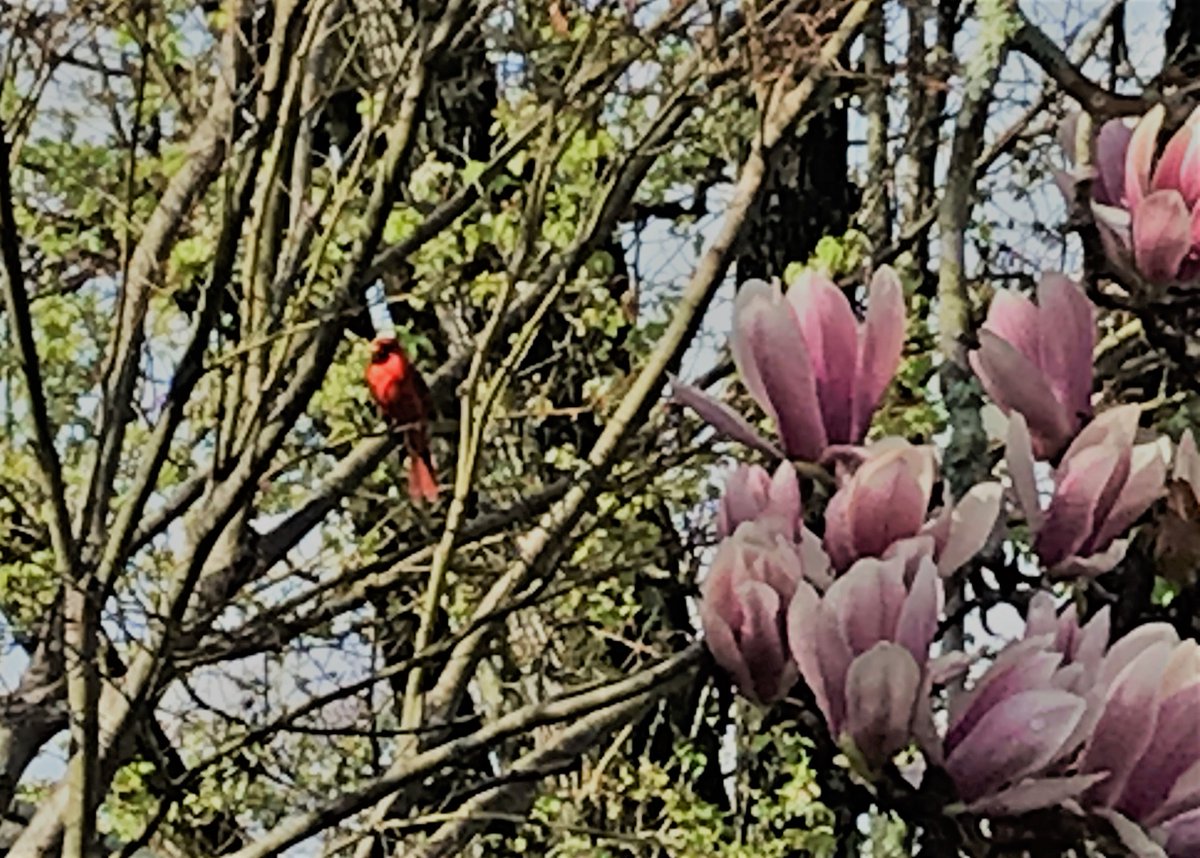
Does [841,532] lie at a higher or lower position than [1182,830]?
higher

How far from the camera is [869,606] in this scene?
518mm

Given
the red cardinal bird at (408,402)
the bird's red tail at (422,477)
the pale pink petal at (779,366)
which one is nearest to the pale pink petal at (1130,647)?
the pale pink petal at (779,366)

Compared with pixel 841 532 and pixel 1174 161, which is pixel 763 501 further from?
pixel 1174 161

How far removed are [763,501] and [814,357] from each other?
5 centimetres

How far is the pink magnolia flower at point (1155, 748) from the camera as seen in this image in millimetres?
511

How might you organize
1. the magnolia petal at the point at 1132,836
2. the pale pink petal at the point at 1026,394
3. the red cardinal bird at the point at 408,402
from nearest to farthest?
the magnolia petal at the point at 1132,836, the pale pink petal at the point at 1026,394, the red cardinal bird at the point at 408,402

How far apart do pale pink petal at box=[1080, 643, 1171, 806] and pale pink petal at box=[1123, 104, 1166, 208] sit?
17 cm

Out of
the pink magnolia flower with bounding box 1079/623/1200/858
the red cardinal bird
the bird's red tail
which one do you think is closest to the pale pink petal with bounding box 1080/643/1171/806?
the pink magnolia flower with bounding box 1079/623/1200/858

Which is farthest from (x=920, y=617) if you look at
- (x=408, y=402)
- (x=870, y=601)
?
(x=408, y=402)

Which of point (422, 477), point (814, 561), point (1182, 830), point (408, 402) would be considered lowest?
point (1182, 830)

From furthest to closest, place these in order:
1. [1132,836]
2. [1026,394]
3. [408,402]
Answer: [408,402], [1026,394], [1132,836]

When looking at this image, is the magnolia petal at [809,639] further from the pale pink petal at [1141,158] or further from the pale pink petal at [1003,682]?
the pale pink petal at [1141,158]

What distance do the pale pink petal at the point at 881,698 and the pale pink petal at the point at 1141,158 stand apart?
0.65ft

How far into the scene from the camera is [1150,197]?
610 mm
